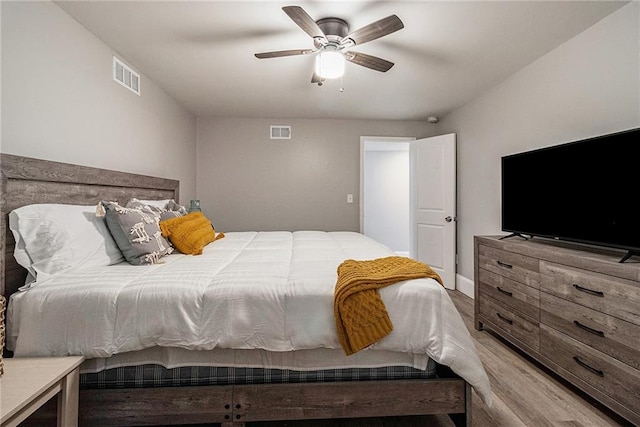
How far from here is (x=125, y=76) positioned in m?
2.64

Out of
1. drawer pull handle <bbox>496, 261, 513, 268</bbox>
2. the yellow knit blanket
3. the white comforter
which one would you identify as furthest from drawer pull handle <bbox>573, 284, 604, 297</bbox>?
the yellow knit blanket

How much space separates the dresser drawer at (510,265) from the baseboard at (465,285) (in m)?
1.09

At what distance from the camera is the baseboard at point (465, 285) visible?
3684mm

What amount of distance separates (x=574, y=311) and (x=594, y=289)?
0.20m

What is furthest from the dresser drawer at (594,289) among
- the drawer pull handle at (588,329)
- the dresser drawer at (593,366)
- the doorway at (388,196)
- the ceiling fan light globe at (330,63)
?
the doorway at (388,196)

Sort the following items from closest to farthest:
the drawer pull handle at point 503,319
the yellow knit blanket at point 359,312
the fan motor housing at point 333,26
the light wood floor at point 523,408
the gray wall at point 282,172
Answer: the yellow knit blanket at point 359,312 < the light wood floor at point 523,408 < the fan motor housing at point 333,26 < the drawer pull handle at point 503,319 < the gray wall at point 282,172

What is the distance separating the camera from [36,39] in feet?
5.84

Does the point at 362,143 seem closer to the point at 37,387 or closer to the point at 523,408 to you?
the point at 523,408

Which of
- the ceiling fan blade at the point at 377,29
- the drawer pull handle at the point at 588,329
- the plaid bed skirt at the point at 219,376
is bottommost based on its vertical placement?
the plaid bed skirt at the point at 219,376

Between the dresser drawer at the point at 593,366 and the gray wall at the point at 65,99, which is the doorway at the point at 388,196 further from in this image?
the dresser drawer at the point at 593,366

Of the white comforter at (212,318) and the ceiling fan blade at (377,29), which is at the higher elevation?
the ceiling fan blade at (377,29)

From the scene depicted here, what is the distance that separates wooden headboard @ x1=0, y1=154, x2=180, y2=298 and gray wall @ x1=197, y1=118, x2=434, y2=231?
6.32 feet

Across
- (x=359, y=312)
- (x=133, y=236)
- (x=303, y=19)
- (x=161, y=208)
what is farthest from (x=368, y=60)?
(x=161, y=208)

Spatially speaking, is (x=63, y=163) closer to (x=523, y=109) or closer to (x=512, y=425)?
(x=512, y=425)
